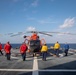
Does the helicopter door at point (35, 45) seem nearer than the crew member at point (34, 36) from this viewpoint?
Yes

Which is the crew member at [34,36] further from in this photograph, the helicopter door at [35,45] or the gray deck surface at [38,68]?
the gray deck surface at [38,68]

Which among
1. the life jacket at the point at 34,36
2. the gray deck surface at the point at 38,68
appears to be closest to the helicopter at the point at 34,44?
the life jacket at the point at 34,36

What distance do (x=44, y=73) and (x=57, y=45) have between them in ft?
40.5

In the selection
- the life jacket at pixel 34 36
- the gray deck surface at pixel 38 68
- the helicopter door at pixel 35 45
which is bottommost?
the gray deck surface at pixel 38 68

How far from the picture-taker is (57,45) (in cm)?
2427

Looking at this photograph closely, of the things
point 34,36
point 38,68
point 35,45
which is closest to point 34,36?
point 34,36

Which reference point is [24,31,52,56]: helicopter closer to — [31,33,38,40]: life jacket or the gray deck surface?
[31,33,38,40]: life jacket

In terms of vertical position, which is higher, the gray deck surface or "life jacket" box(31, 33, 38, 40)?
"life jacket" box(31, 33, 38, 40)

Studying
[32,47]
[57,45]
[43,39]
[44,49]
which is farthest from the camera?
[43,39]

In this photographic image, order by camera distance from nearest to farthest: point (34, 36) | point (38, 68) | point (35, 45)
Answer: point (38, 68)
point (35, 45)
point (34, 36)

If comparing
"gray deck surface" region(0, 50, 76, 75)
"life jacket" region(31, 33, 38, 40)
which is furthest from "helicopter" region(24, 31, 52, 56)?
"gray deck surface" region(0, 50, 76, 75)

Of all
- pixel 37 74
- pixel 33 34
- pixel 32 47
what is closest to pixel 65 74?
pixel 37 74

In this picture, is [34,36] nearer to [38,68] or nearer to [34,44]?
[34,44]

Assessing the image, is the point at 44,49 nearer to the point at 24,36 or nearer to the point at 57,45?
the point at 57,45
